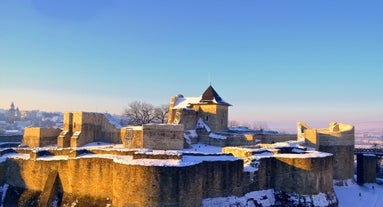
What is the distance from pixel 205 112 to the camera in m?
34.6

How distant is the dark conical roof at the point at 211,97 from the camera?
3472 centimetres

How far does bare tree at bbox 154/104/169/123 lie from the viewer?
51.8m

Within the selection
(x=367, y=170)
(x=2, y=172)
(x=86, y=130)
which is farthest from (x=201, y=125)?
(x=2, y=172)

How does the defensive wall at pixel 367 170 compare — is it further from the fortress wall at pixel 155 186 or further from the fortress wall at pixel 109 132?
the fortress wall at pixel 155 186

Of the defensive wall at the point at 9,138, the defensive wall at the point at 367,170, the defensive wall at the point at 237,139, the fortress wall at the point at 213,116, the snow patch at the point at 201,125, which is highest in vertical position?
the fortress wall at the point at 213,116

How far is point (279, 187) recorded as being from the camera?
68.0 feet

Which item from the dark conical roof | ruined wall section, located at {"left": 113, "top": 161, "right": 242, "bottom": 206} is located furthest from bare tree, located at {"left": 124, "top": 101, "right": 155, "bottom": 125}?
ruined wall section, located at {"left": 113, "top": 161, "right": 242, "bottom": 206}

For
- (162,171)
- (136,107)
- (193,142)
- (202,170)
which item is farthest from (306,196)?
(136,107)

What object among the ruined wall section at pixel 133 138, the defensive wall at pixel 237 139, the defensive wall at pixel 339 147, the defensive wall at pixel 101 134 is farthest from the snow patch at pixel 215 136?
the ruined wall section at pixel 133 138

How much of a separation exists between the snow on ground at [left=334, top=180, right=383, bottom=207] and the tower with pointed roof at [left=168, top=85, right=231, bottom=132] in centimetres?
1235

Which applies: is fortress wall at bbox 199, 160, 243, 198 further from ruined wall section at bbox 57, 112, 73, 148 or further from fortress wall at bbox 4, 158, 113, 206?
ruined wall section at bbox 57, 112, 73, 148

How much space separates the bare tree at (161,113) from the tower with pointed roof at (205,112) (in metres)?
15.7

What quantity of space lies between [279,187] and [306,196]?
5.36 ft

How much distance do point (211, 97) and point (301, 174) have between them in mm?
16262
